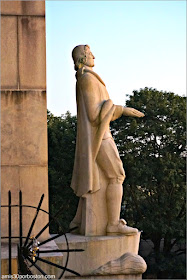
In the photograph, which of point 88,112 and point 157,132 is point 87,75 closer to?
point 88,112

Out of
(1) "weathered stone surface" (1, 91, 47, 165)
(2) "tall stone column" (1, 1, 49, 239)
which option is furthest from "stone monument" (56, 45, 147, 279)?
(1) "weathered stone surface" (1, 91, 47, 165)

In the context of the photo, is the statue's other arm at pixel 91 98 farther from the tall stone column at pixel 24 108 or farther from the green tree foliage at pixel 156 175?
the green tree foliage at pixel 156 175

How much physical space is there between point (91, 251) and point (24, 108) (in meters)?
2.58

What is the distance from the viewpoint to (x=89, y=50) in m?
9.03

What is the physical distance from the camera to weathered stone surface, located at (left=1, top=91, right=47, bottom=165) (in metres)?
7.26

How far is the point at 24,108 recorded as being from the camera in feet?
24.1

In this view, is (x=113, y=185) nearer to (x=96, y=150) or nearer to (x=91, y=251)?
(x=96, y=150)

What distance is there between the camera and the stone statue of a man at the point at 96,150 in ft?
28.2

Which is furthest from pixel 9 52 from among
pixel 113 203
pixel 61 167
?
pixel 61 167

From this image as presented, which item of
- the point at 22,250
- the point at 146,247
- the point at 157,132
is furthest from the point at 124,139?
the point at 22,250

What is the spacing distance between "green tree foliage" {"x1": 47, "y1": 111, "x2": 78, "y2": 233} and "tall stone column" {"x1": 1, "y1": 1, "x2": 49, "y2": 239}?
42.4ft

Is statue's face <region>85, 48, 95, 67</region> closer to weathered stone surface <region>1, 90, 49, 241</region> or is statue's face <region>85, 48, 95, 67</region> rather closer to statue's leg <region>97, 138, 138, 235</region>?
statue's leg <region>97, 138, 138, 235</region>

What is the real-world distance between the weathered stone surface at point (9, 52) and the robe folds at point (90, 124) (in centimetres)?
168

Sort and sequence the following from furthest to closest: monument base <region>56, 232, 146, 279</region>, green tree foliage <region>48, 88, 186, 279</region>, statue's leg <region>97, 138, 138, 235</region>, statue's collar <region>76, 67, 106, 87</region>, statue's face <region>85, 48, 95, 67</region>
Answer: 1. green tree foliage <region>48, 88, 186, 279</region>
2. statue's face <region>85, 48, 95, 67</region>
3. statue's collar <region>76, 67, 106, 87</region>
4. statue's leg <region>97, 138, 138, 235</region>
5. monument base <region>56, 232, 146, 279</region>
